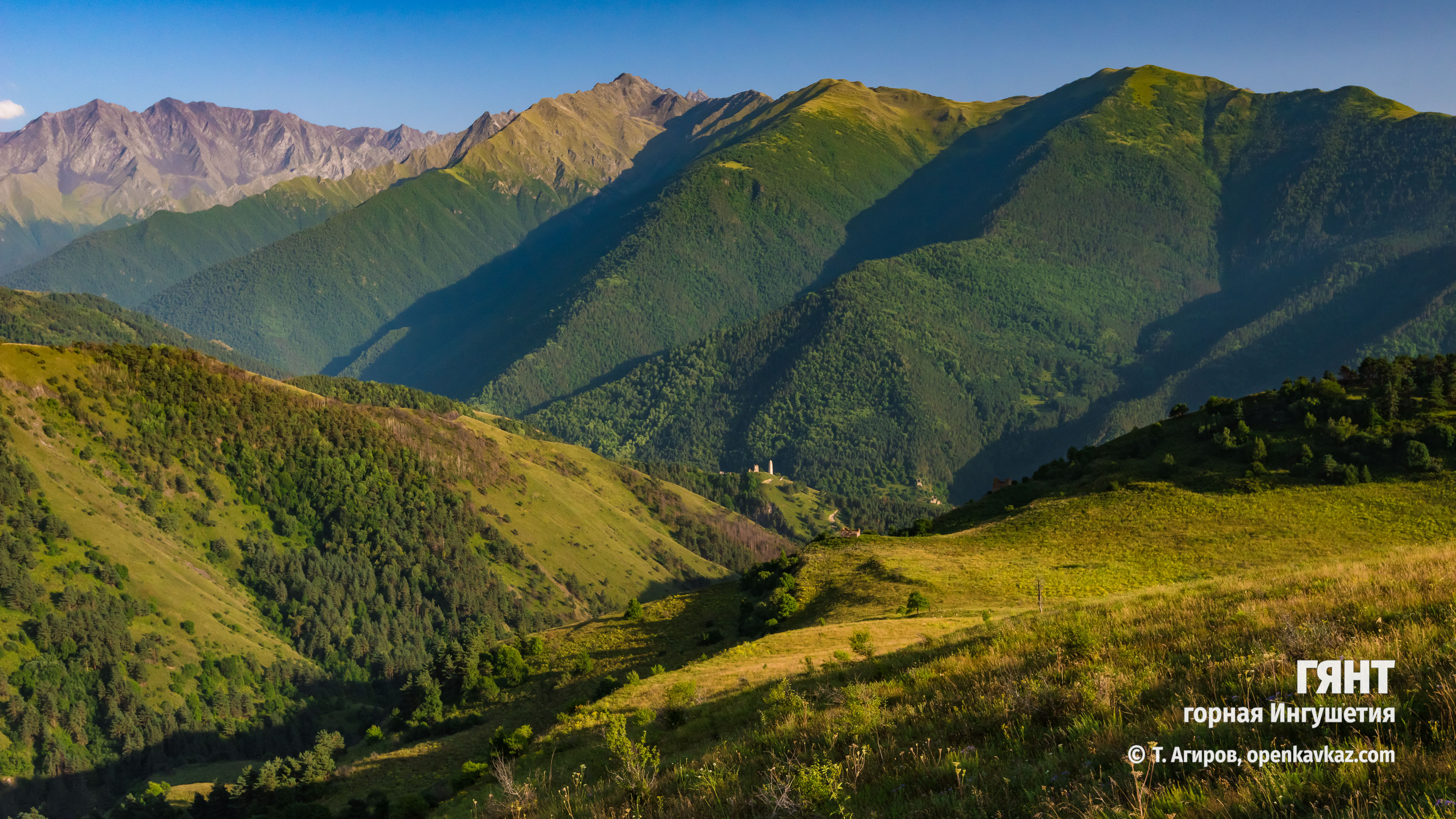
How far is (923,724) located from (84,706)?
185930mm

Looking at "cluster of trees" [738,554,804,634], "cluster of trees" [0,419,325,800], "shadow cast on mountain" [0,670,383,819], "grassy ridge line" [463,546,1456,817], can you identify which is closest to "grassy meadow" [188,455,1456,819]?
"grassy ridge line" [463,546,1456,817]

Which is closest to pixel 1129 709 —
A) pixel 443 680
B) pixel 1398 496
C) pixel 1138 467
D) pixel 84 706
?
pixel 1398 496

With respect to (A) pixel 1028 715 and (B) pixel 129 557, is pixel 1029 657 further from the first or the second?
(B) pixel 129 557

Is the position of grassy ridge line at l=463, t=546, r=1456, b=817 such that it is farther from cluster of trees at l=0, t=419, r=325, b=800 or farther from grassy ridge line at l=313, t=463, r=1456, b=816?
cluster of trees at l=0, t=419, r=325, b=800

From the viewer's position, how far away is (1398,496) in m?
55.2

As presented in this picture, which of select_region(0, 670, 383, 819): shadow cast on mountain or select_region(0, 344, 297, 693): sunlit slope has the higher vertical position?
select_region(0, 344, 297, 693): sunlit slope

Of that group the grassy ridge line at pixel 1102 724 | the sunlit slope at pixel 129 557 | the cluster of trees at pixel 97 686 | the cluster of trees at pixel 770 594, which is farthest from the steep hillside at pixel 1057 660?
the sunlit slope at pixel 129 557

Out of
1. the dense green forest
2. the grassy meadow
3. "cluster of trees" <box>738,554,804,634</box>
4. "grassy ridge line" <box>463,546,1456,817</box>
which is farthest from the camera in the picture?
the dense green forest

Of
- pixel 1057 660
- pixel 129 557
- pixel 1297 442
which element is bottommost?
pixel 129 557

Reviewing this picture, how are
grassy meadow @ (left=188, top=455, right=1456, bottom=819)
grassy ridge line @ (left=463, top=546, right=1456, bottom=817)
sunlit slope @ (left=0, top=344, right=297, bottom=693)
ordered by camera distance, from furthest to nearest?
sunlit slope @ (left=0, top=344, right=297, bottom=693), grassy meadow @ (left=188, top=455, right=1456, bottom=819), grassy ridge line @ (left=463, top=546, right=1456, bottom=817)

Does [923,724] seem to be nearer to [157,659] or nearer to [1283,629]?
[1283,629]

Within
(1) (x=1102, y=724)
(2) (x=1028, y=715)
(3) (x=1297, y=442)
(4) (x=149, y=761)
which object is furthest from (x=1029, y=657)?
(4) (x=149, y=761)

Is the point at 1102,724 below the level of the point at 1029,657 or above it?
above

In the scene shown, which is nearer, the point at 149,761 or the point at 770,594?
the point at 770,594
